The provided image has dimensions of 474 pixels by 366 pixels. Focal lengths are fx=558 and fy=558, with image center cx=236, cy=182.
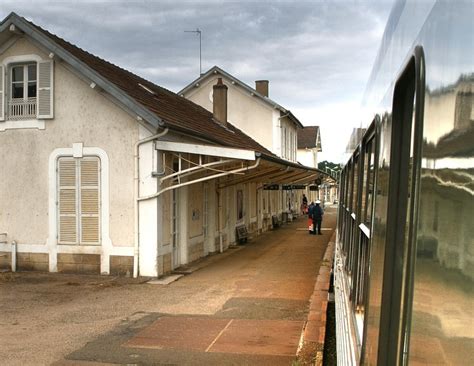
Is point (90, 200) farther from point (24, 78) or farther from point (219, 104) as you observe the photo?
point (219, 104)

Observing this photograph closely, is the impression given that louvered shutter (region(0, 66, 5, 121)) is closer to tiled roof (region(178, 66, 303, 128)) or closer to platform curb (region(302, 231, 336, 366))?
platform curb (region(302, 231, 336, 366))

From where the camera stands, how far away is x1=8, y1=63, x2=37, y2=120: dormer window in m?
12.8

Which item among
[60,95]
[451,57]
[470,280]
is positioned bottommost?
[470,280]

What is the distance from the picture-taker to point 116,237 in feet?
39.8

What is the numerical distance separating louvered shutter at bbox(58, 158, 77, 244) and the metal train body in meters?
10.9

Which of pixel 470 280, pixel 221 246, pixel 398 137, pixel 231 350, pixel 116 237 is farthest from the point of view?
pixel 221 246

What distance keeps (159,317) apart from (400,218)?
7.34 m

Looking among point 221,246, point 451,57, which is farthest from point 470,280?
point 221,246

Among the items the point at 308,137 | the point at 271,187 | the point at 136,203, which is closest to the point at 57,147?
the point at 136,203

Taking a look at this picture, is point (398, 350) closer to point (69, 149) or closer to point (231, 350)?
point (231, 350)

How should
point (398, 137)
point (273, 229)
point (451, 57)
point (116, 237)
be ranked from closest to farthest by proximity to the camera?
point (451, 57), point (398, 137), point (116, 237), point (273, 229)

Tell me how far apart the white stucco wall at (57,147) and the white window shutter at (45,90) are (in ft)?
0.37

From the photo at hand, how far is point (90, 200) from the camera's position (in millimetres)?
12391

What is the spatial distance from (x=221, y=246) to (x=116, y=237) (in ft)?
17.9
